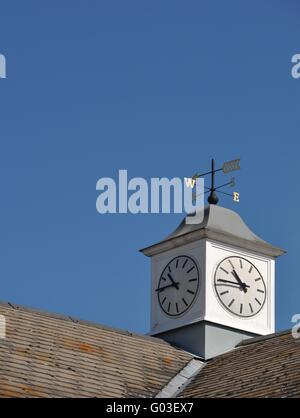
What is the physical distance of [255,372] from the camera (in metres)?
27.7

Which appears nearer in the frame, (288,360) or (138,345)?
(288,360)

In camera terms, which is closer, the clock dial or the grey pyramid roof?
the clock dial

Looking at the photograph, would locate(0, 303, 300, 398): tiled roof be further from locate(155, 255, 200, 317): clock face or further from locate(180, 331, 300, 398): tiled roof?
locate(155, 255, 200, 317): clock face

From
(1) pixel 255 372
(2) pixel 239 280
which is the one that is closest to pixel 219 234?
(2) pixel 239 280

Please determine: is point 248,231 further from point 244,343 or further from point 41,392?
point 41,392

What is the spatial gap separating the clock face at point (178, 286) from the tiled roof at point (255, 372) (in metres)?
1.54

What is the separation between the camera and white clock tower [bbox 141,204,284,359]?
103ft

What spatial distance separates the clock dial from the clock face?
19.3 inches

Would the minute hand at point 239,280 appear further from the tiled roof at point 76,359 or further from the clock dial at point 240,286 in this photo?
the tiled roof at point 76,359

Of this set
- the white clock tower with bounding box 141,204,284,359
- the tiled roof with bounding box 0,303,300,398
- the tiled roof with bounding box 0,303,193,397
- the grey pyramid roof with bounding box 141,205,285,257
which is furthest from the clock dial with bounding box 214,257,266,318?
the tiled roof with bounding box 0,303,193,397

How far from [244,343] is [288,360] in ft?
12.2

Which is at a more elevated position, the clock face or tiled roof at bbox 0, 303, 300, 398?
the clock face
